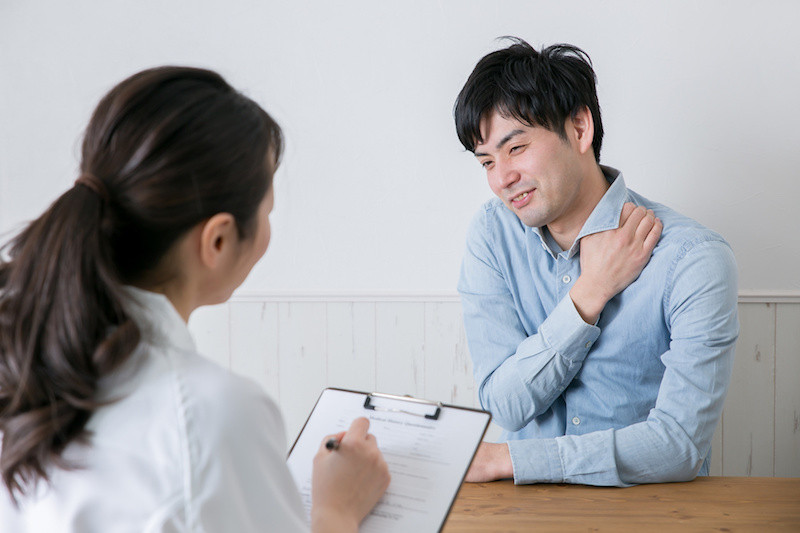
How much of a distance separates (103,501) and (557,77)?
1.22m

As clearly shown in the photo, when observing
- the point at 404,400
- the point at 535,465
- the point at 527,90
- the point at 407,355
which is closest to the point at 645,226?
the point at 527,90

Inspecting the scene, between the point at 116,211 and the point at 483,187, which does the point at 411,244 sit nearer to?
the point at 483,187

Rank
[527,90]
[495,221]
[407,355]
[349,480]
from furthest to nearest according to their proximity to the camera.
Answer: [407,355] → [495,221] → [527,90] → [349,480]

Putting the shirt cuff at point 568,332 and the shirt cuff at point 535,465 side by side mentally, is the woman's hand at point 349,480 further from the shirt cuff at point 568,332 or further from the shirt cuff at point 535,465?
the shirt cuff at point 568,332

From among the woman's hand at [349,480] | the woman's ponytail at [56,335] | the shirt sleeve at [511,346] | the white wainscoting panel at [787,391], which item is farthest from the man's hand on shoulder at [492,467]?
the white wainscoting panel at [787,391]

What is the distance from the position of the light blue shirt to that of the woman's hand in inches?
14.3

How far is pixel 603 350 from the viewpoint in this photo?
4.64ft

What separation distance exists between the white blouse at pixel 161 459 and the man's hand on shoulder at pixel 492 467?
63 centimetres

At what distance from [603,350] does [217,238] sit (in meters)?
0.94

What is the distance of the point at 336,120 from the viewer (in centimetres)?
194

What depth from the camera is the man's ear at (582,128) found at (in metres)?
1.51

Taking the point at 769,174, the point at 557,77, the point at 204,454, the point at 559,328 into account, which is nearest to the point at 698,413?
the point at 559,328

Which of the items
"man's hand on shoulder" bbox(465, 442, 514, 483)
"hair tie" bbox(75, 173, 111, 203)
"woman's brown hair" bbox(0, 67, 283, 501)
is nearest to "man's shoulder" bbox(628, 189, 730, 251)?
"man's hand on shoulder" bbox(465, 442, 514, 483)

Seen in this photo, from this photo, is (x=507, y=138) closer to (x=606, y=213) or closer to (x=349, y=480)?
(x=606, y=213)
